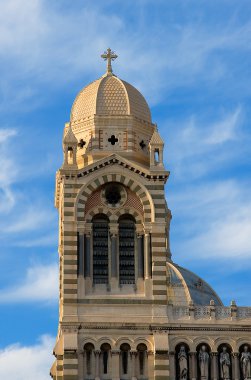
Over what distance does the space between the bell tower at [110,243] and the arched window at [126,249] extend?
0.05m

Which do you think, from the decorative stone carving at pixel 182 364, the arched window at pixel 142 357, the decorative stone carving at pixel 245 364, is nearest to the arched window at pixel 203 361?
the decorative stone carving at pixel 182 364

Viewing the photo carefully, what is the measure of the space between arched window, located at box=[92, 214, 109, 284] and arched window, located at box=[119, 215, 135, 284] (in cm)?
74

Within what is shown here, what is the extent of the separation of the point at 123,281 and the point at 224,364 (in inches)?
251

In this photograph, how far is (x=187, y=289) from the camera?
233ft

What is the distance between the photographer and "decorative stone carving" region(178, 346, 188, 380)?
64125 millimetres

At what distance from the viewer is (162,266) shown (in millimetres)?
66000

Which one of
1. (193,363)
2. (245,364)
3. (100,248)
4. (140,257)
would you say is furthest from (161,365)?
(100,248)

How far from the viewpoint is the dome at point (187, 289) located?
70.4 m

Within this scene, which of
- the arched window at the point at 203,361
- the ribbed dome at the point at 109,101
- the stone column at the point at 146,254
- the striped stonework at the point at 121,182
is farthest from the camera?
the ribbed dome at the point at 109,101

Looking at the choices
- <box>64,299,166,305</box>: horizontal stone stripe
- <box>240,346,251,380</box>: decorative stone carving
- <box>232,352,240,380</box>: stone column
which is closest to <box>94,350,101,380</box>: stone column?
<box>64,299,166,305</box>: horizontal stone stripe

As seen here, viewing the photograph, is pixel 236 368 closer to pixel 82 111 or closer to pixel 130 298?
pixel 130 298

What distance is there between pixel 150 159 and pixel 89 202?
382 centimetres

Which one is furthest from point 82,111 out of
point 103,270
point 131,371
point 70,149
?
point 131,371

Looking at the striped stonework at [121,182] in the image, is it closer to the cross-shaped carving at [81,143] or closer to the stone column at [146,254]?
the stone column at [146,254]
